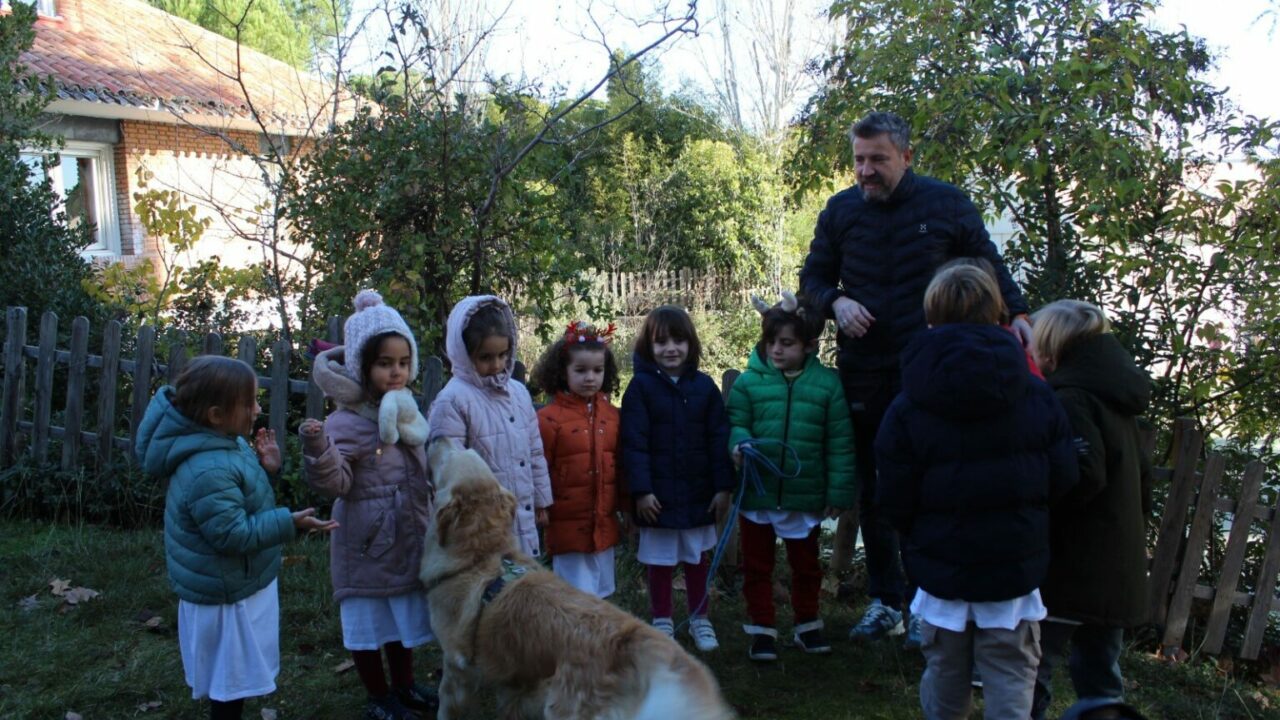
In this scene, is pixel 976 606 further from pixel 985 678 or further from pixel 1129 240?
pixel 1129 240

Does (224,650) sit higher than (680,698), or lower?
lower

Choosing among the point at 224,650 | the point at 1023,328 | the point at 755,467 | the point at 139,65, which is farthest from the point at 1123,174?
the point at 139,65

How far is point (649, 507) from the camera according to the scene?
4.46 m

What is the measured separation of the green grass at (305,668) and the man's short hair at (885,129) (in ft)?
8.01

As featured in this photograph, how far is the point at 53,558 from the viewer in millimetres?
6043

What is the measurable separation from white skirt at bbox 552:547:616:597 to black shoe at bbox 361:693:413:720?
91 cm

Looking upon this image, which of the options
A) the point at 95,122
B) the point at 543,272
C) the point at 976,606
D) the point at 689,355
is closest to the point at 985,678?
the point at 976,606

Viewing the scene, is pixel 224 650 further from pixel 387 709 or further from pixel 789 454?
pixel 789 454

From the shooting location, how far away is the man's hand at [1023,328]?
4082 millimetres

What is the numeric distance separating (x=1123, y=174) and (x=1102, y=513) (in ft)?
7.48

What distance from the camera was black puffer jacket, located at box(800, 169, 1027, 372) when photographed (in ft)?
14.1

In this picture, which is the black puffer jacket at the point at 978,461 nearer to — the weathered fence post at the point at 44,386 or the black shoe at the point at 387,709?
the black shoe at the point at 387,709

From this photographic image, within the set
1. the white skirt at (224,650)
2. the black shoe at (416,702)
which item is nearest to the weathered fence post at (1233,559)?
the black shoe at (416,702)

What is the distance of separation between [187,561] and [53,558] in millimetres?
3492
